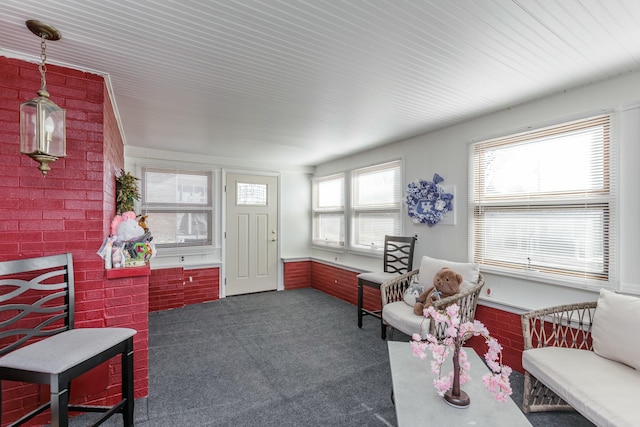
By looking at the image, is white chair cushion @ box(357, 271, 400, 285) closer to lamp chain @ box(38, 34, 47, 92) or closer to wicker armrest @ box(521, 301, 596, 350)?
wicker armrest @ box(521, 301, 596, 350)

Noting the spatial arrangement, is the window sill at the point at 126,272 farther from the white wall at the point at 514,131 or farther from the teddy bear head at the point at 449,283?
the white wall at the point at 514,131

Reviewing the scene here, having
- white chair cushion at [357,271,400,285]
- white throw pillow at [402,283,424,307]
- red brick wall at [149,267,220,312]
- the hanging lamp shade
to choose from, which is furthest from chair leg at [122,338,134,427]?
red brick wall at [149,267,220,312]

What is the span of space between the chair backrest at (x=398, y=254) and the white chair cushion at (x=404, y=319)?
69 centimetres

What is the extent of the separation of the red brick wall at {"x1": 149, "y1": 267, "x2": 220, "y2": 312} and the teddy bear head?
11.6ft

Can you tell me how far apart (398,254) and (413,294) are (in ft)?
3.03

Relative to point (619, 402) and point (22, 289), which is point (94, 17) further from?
point (619, 402)

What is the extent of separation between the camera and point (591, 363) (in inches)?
71.4

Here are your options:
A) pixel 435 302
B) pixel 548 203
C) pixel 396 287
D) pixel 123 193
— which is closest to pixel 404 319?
pixel 435 302

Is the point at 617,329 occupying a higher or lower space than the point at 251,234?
lower

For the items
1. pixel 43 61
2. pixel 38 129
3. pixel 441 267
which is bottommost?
pixel 441 267

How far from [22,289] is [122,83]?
1521 mm

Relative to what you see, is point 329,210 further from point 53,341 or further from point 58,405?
point 58,405

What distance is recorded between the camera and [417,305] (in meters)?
2.72

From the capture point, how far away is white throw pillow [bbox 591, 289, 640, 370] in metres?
1.74
